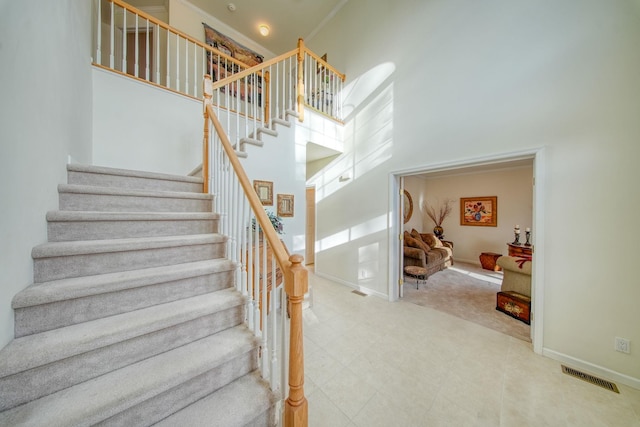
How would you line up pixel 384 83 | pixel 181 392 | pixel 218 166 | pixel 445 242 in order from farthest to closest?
pixel 445 242 < pixel 384 83 < pixel 218 166 < pixel 181 392

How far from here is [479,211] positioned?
5.66 metres

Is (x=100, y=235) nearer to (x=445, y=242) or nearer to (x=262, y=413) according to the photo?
(x=262, y=413)

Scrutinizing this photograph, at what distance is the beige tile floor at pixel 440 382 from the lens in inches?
Answer: 57.7

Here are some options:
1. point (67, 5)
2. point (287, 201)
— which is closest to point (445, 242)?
point (287, 201)

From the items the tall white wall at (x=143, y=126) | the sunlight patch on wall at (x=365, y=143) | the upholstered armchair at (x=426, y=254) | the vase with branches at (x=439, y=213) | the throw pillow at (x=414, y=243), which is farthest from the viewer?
the vase with branches at (x=439, y=213)

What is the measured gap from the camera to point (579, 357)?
1.93m

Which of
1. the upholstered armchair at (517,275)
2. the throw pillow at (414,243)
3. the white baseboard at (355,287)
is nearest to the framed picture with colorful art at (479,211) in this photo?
the throw pillow at (414,243)

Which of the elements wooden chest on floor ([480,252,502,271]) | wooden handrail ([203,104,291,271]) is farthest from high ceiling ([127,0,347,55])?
wooden chest on floor ([480,252,502,271])

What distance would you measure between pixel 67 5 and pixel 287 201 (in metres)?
2.46

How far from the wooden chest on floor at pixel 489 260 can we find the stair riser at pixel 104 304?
19.3 ft

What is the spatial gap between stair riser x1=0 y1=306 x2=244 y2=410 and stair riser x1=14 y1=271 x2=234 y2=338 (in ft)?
0.70

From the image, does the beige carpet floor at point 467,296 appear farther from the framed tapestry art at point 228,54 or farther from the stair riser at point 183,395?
the framed tapestry art at point 228,54

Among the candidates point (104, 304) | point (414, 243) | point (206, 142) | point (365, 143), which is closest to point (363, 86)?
point (365, 143)

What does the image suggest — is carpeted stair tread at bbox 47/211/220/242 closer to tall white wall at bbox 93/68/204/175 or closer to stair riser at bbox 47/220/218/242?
stair riser at bbox 47/220/218/242
